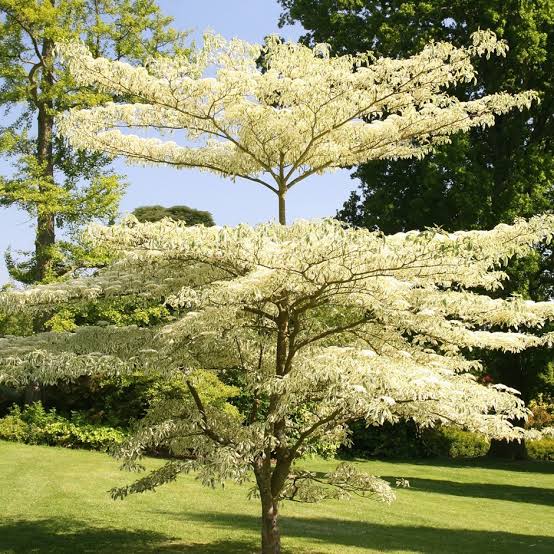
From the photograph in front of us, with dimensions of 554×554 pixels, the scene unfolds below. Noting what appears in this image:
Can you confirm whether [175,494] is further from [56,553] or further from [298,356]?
[298,356]

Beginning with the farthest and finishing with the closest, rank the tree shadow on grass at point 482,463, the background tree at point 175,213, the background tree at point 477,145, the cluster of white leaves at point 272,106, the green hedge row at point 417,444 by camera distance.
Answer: the background tree at point 175,213 → the green hedge row at point 417,444 → the tree shadow on grass at point 482,463 → the background tree at point 477,145 → the cluster of white leaves at point 272,106

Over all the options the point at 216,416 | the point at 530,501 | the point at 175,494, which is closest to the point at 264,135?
the point at 216,416

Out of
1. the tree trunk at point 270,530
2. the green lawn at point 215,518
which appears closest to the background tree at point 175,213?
the green lawn at point 215,518

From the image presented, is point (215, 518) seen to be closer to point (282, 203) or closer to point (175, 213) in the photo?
point (282, 203)

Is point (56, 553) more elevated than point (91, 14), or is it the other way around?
point (91, 14)

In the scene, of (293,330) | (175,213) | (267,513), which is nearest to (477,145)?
(175,213)

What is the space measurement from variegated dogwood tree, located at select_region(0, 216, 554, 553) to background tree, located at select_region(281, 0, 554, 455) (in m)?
11.8

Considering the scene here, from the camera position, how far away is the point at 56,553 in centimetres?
863

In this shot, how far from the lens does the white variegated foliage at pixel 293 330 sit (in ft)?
20.8

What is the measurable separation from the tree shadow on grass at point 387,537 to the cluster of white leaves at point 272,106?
186 inches

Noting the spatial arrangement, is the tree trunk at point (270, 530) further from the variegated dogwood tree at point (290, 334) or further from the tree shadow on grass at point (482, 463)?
the tree shadow on grass at point (482, 463)

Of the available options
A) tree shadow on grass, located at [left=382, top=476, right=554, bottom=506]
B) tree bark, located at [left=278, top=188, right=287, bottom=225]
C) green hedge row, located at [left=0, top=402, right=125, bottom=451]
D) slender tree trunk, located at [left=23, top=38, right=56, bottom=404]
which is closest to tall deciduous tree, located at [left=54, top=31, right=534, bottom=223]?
tree bark, located at [left=278, top=188, right=287, bottom=225]

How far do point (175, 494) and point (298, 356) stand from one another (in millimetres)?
6318

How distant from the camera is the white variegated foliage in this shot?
6.34 metres
